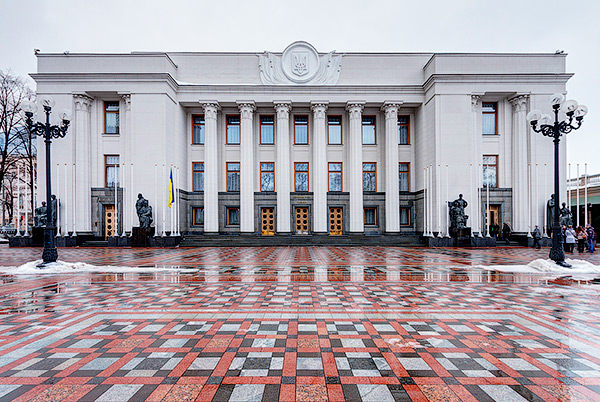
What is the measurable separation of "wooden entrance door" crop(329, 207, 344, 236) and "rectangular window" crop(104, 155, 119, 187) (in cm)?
1684

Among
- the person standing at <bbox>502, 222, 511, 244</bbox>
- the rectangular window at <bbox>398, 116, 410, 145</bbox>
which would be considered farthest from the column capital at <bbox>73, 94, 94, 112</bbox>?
the person standing at <bbox>502, 222, 511, 244</bbox>

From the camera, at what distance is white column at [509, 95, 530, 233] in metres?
24.3

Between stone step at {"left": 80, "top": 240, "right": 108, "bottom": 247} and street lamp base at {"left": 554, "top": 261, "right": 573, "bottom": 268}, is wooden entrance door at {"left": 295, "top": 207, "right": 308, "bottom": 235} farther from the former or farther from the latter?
street lamp base at {"left": 554, "top": 261, "right": 573, "bottom": 268}

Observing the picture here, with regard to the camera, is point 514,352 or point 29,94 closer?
point 514,352

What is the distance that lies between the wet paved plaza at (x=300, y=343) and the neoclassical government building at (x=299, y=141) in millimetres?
17636

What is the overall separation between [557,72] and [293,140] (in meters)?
20.0

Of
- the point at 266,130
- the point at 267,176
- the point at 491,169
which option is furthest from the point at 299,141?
the point at 491,169

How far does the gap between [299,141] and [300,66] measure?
19.0 feet

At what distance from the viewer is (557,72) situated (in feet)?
80.0

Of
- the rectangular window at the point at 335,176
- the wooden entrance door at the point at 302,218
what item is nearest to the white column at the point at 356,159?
the rectangular window at the point at 335,176

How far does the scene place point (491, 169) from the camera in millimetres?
25766

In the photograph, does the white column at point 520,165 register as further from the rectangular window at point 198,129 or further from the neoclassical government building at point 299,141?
the rectangular window at point 198,129

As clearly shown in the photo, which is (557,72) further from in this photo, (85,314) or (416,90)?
(85,314)

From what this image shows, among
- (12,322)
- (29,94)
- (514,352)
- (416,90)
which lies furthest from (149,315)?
(29,94)
